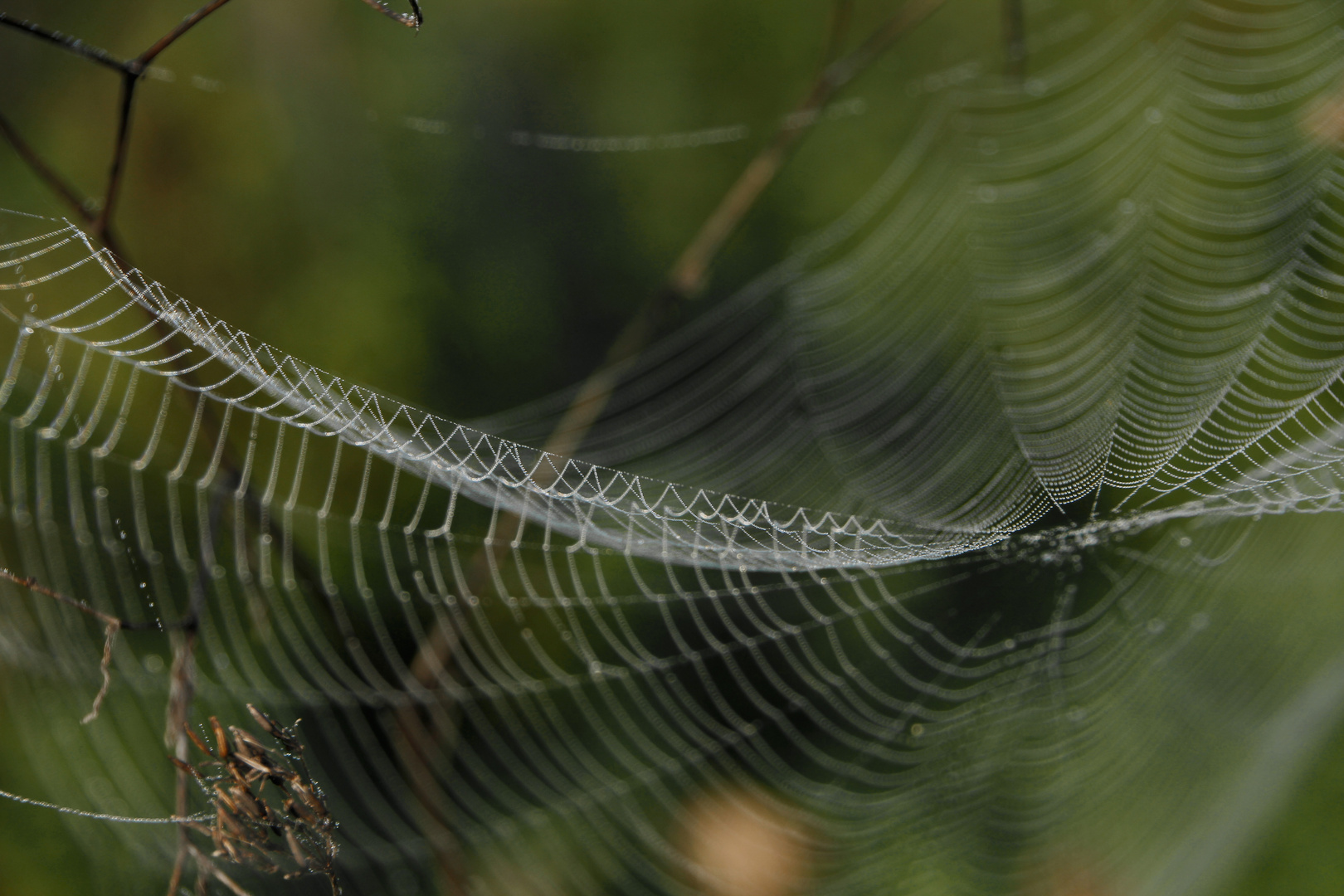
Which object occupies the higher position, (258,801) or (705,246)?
(705,246)

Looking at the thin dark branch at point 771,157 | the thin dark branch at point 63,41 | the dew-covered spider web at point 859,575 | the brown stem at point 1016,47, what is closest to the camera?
the thin dark branch at point 63,41

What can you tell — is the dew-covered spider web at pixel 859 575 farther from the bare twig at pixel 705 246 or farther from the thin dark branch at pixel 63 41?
the thin dark branch at pixel 63 41

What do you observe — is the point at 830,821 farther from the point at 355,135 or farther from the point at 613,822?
the point at 355,135

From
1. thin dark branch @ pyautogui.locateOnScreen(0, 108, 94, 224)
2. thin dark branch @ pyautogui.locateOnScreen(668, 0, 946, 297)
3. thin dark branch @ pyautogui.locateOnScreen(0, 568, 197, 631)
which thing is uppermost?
thin dark branch @ pyautogui.locateOnScreen(668, 0, 946, 297)

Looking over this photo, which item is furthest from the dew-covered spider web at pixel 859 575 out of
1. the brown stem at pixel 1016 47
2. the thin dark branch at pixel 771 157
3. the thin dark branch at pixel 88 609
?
the thin dark branch at pixel 88 609

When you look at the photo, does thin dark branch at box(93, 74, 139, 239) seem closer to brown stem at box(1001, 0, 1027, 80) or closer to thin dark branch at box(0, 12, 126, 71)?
thin dark branch at box(0, 12, 126, 71)

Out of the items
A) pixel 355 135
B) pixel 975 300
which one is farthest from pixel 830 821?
pixel 355 135

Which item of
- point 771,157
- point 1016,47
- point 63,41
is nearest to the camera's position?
point 63,41

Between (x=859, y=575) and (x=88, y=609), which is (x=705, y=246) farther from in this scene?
(x=859, y=575)

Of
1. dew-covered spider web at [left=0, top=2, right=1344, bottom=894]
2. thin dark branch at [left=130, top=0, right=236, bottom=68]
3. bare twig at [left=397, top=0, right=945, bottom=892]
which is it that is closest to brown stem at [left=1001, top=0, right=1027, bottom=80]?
dew-covered spider web at [left=0, top=2, right=1344, bottom=894]

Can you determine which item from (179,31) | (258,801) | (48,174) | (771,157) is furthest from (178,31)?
(771,157)
